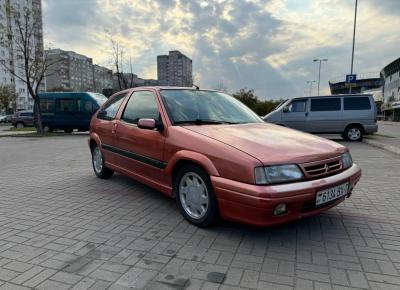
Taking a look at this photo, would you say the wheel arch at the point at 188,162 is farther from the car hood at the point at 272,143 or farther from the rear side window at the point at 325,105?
the rear side window at the point at 325,105

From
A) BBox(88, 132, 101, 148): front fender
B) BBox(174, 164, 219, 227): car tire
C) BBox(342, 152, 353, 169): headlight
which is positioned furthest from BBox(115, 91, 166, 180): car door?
BBox(342, 152, 353, 169): headlight

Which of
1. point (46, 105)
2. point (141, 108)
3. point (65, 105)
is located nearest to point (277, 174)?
point (141, 108)

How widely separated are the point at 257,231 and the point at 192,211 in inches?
30.9

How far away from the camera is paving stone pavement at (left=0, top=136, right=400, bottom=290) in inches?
104

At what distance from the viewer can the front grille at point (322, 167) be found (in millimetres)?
3148

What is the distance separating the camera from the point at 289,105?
46.3 feet

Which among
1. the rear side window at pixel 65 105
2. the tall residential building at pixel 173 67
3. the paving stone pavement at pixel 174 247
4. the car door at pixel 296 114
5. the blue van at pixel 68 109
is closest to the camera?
the paving stone pavement at pixel 174 247

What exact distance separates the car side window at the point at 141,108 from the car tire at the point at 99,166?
4.33 ft

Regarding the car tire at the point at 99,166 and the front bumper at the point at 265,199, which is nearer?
the front bumper at the point at 265,199

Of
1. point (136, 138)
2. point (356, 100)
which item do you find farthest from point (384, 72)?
point (136, 138)

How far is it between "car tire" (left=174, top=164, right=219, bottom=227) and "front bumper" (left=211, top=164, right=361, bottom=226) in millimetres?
164

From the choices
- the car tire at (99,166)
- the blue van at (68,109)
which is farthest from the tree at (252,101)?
the car tire at (99,166)

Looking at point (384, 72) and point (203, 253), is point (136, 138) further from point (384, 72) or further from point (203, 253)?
point (384, 72)

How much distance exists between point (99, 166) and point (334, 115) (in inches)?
423
